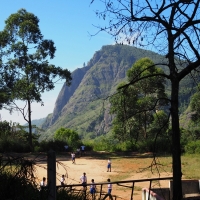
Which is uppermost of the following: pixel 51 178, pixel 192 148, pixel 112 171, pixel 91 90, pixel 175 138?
pixel 91 90

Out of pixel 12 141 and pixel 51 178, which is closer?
pixel 51 178

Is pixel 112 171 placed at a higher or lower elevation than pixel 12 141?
lower

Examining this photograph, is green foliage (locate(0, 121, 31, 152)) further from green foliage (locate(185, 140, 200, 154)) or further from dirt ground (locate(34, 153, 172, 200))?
green foliage (locate(185, 140, 200, 154))

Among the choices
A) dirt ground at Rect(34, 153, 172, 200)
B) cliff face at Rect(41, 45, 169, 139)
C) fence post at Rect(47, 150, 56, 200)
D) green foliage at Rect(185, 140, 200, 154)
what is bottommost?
dirt ground at Rect(34, 153, 172, 200)

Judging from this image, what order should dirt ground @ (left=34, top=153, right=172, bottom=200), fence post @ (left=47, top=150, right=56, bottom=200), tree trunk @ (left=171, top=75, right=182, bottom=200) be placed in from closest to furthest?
fence post @ (left=47, top=150, right=56, bottom=200) → tree trunk @ (left=171, top=75, right=182, bottom=200) → dirt ground @ (left=34, top=153, right=172, bottom=200)

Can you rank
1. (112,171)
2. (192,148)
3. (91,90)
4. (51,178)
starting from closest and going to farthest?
(51,178), (112,171), (192,148), (91,90)

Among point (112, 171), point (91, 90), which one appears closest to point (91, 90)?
point (91, 90)

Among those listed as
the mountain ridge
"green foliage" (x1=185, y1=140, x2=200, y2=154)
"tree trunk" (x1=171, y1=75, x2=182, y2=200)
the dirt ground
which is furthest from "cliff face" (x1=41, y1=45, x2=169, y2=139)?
"tree trunk" (x1=171, y1=75, x2=182, y2=200)

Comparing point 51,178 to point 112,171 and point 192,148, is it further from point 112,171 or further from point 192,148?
point 192,148

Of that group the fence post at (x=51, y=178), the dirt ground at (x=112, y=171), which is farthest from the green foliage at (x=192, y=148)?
the fence post at (x=51, y=178)

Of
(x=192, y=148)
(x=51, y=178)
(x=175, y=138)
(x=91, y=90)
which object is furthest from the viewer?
(x=91, y=90)

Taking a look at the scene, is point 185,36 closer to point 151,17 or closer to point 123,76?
point 151,17

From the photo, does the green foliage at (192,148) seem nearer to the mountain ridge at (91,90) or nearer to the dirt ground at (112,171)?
the dirt ground at (112,171)

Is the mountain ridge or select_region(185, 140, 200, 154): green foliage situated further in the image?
the mountain ridge
